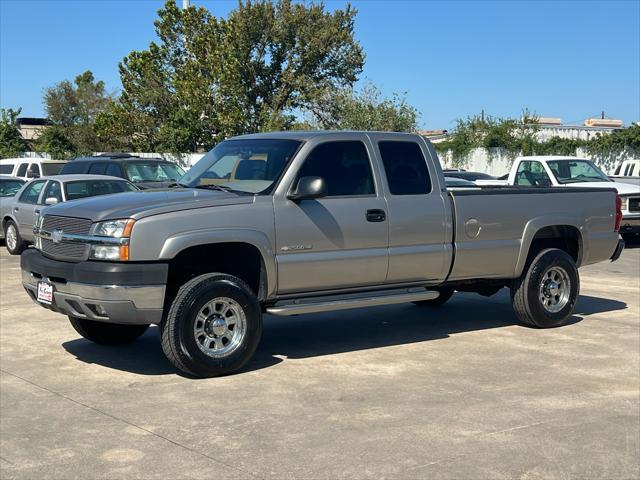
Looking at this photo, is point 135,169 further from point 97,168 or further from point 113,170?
point 97,168

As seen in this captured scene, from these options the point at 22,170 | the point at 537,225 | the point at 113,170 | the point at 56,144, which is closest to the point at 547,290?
the point at 537,225

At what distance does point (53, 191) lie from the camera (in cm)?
1570

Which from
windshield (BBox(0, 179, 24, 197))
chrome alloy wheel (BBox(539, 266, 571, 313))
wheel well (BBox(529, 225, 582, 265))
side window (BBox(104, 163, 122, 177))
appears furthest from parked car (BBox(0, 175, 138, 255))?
chrome alloy wheel (BBox(539, 266, 571, 313))

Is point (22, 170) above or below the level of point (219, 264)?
above

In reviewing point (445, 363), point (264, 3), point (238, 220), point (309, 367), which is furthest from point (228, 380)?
point (264, 3)

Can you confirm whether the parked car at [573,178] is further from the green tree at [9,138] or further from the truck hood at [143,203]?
the green tree at [9,138]

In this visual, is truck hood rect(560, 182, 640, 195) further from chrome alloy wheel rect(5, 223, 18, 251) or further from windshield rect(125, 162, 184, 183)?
chrome alloy wheel rect(5, 223, 18, 251)

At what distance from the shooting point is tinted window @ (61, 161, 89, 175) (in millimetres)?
18984

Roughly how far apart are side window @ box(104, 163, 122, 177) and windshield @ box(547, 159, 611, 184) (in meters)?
9.17

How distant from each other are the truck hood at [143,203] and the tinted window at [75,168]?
39.2 feet

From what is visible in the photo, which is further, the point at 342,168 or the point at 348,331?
the point at 348,331

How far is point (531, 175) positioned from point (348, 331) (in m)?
10.2

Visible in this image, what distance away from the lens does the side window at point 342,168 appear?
7.70 metres

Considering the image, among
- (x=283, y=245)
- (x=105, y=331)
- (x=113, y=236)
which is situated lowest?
(x=105, y=331)
